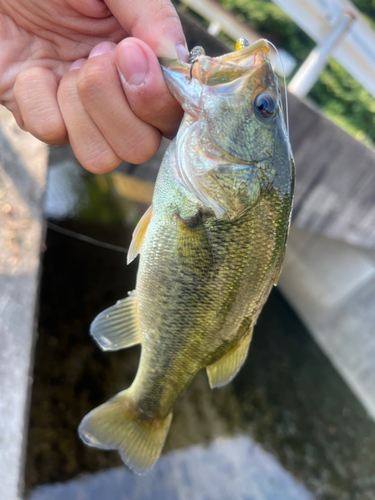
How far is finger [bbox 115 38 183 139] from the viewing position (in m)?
1.06

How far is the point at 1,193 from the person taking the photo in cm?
257

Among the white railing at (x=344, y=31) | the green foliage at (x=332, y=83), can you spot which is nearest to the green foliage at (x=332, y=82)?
the green foliage at (x=332, y=83)

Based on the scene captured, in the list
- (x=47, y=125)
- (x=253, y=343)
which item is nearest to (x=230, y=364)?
(x=47, y=125)

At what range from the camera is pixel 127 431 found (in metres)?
1.55

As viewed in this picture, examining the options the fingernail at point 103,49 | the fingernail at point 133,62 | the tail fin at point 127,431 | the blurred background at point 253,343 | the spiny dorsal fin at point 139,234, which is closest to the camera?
the fingernail at point 133,62

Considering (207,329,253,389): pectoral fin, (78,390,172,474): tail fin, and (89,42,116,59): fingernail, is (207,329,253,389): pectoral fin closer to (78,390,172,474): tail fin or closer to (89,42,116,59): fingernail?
(78,390,172,474): tail fin

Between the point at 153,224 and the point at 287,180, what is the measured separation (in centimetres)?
54

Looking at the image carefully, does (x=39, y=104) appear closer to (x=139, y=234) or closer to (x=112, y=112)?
(x=112, y=112)

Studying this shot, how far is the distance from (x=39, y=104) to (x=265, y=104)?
33.4 inches

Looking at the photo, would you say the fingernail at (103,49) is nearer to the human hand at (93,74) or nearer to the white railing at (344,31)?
the human hand at (93,74)

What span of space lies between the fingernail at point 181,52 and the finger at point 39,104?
1.64 ft

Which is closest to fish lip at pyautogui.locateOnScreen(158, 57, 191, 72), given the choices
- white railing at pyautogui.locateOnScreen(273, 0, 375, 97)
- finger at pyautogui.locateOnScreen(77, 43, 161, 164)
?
finger at pyautogui.locateOnScreen(77, 43, 161, 164)

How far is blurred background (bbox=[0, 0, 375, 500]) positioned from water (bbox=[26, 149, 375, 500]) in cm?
2

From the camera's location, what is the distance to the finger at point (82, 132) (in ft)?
4.04
